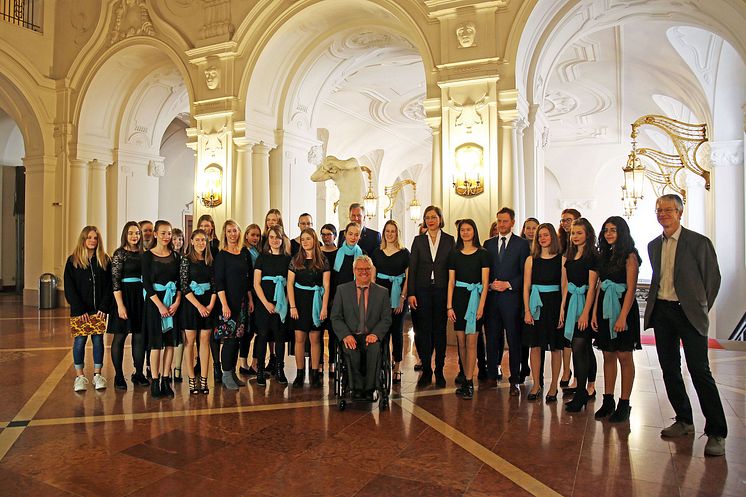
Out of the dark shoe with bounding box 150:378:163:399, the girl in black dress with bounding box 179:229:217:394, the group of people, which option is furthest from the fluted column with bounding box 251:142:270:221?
the dark shoe with bounding box 150:378:163:399

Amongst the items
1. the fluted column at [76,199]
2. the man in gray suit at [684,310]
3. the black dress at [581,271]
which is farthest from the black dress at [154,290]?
the fluted column at [76,199]

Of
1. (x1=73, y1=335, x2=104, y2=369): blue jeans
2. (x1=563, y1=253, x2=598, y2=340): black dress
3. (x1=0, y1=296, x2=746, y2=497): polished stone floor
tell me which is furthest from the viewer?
(x1=73, y1=335, x2=104, y2=369): blue jeans

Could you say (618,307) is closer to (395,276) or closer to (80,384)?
(395,276)

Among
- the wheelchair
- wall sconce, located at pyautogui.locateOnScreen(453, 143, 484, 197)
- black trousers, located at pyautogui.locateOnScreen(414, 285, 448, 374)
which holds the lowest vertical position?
the wheelchair

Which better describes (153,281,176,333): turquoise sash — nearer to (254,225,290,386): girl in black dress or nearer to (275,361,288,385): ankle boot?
(254,225,290,386): girl in black dress

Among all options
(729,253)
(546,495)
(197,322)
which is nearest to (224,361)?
A: (197,322)

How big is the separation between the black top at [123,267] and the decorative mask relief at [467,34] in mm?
5444

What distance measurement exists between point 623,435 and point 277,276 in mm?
3266

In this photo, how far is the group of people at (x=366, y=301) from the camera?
15.3 feet

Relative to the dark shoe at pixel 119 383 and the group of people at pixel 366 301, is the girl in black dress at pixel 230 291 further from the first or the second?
the dark shoe at pixel 119 383

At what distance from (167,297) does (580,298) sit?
145 inches

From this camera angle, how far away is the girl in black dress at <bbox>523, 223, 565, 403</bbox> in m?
4.98

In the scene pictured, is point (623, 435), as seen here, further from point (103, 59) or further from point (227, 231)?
point (103, 59)

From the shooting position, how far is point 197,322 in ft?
17.2
